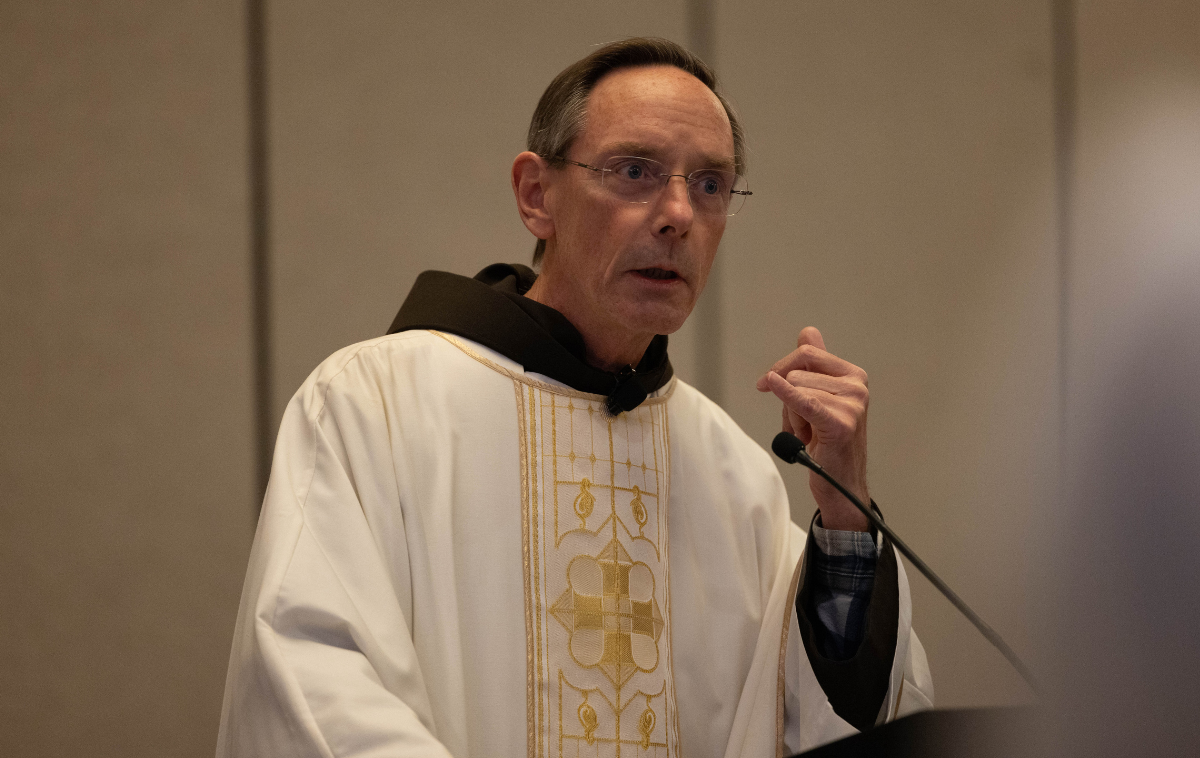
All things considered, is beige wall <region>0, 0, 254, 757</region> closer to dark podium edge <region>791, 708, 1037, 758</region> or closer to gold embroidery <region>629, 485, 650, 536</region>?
gold embroidery <region>629, 485, 650, 536</region>

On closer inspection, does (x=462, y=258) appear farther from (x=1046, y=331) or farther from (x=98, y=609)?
(x=1046, y=331)

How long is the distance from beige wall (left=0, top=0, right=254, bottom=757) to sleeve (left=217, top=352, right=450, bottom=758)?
124cm

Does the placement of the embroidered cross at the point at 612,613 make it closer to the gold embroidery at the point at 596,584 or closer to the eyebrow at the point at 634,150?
the gold embroidery at the point at 596,584

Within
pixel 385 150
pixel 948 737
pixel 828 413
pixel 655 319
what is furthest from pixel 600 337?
pixel 948 737

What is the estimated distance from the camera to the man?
197 centimetres

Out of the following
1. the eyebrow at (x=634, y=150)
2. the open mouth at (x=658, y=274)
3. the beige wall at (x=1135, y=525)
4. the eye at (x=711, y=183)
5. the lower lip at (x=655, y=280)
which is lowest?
the beige wall at (x=1135, y=525)

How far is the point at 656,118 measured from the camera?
2.35 metres

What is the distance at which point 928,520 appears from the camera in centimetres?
378

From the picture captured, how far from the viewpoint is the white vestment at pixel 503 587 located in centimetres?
183

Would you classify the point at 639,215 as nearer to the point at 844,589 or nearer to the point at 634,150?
the point at 634,150

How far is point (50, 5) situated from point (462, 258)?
1372 millimetres

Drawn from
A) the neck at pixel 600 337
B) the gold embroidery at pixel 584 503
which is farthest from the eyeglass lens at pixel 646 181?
the gold embroidery at pixel 584 503

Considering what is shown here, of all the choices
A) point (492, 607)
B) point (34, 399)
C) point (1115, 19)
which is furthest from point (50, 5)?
point (1115, 19)

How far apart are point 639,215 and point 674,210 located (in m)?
0.08
